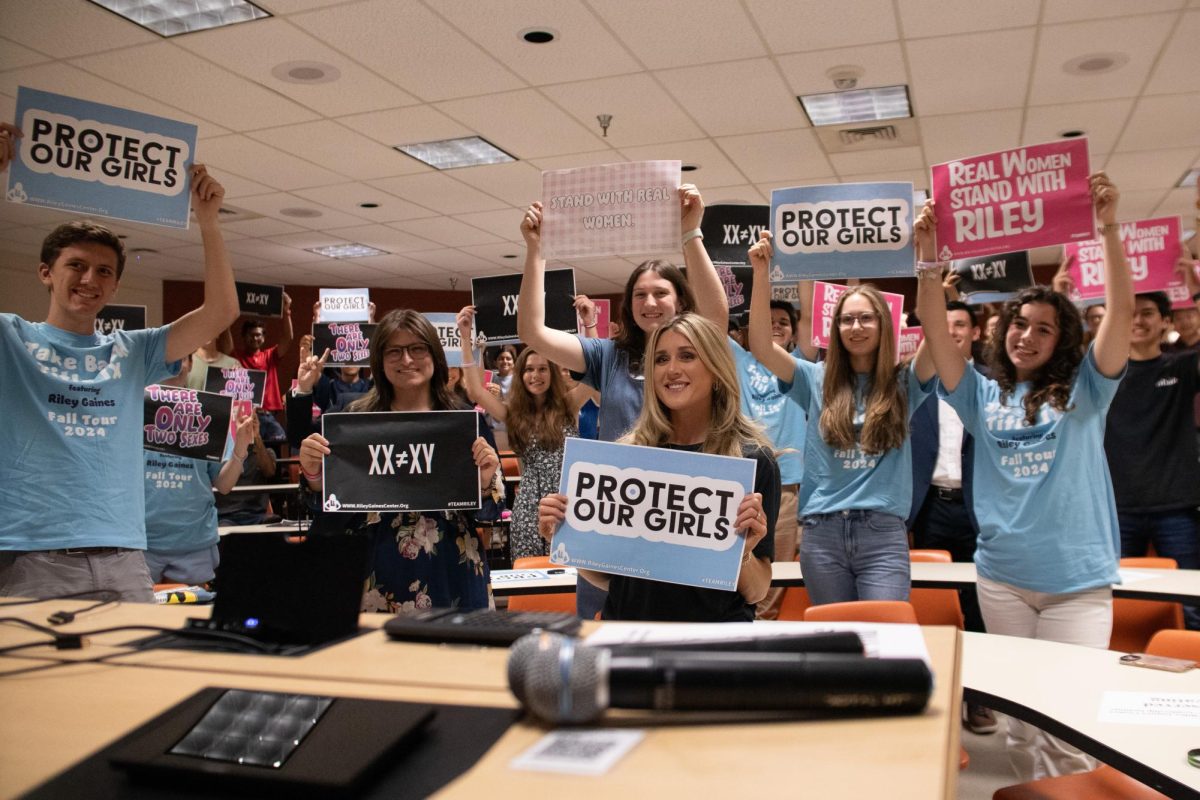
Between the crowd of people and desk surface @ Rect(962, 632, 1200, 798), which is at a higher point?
the crowd of people

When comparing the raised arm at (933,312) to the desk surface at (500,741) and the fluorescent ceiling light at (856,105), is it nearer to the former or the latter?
the desk surface at (500,741)

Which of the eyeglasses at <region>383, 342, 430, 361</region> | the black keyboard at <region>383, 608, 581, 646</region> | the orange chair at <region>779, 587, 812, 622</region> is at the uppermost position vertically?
the eyeglasses at <region>383, 342, 430, 361</region>

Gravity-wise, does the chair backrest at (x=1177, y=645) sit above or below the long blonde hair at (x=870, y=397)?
below

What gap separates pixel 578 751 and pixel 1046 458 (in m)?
2.66

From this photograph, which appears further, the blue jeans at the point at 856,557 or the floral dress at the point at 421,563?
the blue jeans at the point at 856,557

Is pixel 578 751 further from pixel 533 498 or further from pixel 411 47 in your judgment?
pixel 411 47

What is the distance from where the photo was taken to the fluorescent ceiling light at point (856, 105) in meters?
6.84

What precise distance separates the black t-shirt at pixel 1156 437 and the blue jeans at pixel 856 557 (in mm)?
1949

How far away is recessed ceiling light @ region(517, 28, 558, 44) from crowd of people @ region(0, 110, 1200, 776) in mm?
2814

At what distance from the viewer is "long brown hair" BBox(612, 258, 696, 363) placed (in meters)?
3.06

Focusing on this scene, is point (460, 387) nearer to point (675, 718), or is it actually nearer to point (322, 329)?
point (322, 329)

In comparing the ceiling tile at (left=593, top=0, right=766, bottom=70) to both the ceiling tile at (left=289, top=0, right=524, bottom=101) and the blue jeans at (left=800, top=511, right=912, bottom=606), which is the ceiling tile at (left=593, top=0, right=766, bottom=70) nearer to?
the ceiling tile at (left=289, top=0, right=524, bottom=101)

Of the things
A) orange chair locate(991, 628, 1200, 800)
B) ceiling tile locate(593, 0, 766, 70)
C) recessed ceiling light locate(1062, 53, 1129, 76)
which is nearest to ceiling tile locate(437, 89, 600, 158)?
ceiling tile locate(593, 0, 766, 70)

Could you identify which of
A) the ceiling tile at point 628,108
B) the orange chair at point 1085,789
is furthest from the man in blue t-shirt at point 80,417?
the ceiling tile at point 628,108
